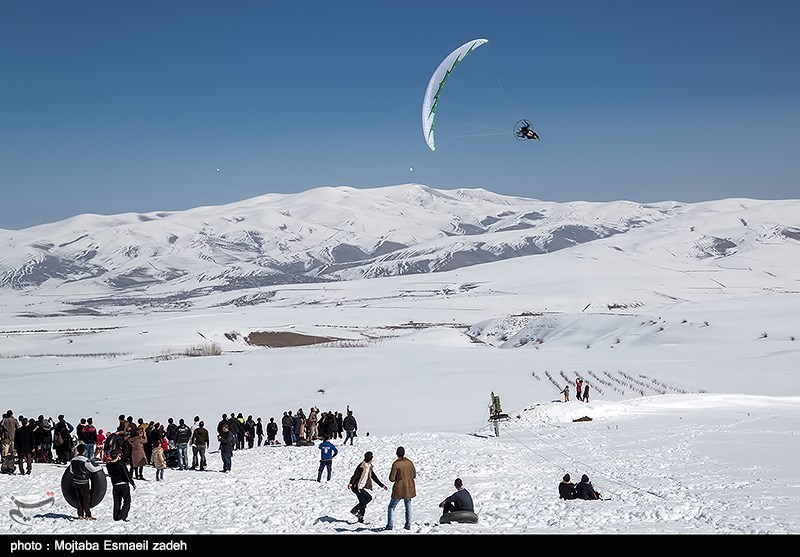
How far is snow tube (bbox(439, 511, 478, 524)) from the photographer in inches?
460

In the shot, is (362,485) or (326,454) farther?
(326,454)

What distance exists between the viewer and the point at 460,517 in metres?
11.7

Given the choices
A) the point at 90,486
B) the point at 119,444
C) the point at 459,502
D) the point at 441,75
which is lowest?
the point at 459,502

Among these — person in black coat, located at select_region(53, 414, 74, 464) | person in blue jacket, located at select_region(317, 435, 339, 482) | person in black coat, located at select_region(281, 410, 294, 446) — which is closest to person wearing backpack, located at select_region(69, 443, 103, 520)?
person in blue jacket, located at select_region(317, 435, 339, 482)

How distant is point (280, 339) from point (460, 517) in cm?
7316

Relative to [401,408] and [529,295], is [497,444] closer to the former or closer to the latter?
[401,408]

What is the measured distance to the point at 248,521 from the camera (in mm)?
12000

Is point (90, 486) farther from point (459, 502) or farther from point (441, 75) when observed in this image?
point (441, 75)

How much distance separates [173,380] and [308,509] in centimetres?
A: 3744

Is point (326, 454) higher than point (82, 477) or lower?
lower

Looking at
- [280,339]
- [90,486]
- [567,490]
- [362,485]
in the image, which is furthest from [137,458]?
[280,339]

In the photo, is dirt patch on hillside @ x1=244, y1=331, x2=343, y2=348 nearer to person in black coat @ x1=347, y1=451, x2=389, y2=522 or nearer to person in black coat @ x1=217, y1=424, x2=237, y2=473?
person in black coat @ x1=217, y1=424, x2=237, y2=473

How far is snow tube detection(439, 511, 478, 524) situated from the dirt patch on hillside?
69.4 meters

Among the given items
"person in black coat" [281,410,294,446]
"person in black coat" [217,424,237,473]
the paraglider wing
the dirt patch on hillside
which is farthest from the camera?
the dirt patch on hillside
